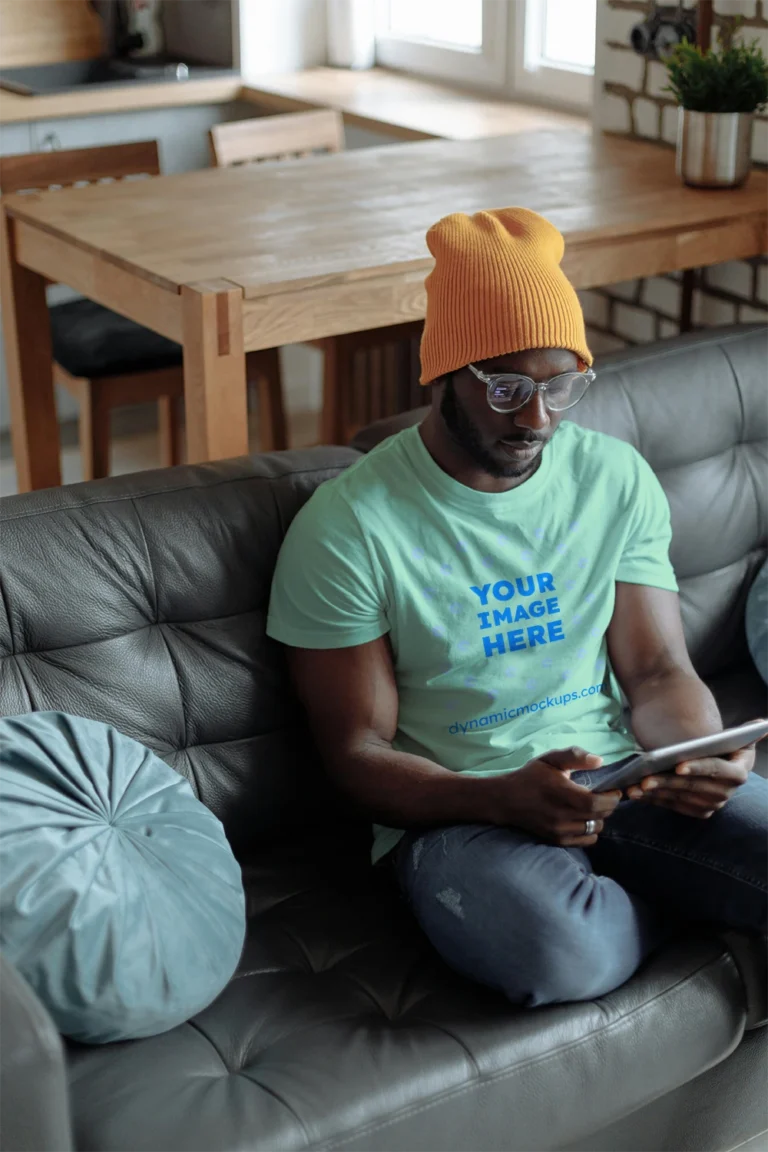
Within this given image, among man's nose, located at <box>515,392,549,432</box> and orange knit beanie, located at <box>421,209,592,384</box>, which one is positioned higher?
orange knit beanie, located at <box>421,209,592,384</box>

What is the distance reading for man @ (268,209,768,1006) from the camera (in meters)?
1.62

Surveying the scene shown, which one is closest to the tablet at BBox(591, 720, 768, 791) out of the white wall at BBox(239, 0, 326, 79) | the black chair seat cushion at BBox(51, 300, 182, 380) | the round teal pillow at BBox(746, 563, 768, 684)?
the round teal pillow at BBox(746, 563, 768, 684)

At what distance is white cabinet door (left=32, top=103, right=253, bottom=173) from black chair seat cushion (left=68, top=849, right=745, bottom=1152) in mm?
2890

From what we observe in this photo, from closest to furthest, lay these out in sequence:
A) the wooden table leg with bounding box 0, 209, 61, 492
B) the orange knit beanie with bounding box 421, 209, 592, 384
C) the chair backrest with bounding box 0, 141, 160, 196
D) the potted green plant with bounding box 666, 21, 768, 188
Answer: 1. the orange knit beanie with bounding box 421, 209, 592, 384
2. the potted green plant with bounding box 666, 21, 768, 188
3. the wooden table leg with bounding box 0, 209, 61, 492
4. the chair backrest with bounding box 0, 141, 160, 196

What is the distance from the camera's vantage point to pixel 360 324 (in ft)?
7.77

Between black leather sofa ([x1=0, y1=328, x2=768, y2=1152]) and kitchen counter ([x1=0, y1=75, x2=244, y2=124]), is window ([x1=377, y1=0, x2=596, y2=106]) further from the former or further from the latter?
black leather sofa ([x1=0, y1=328, x2=768, y2=1152])

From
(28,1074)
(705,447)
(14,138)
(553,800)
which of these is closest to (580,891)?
(553,800)

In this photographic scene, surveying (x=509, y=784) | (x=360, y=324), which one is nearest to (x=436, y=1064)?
(x=509, y=784)

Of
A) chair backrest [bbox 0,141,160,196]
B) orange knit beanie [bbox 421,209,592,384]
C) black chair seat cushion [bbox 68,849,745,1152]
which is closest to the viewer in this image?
black chair seat cushion [bbox 68,849,745,1152]

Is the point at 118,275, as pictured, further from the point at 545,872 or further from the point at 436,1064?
the point at 436,1064

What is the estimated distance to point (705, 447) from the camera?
228cm

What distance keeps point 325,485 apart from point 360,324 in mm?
636

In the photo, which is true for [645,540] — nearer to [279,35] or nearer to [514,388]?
[514,388]

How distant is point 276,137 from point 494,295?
2053 mm
